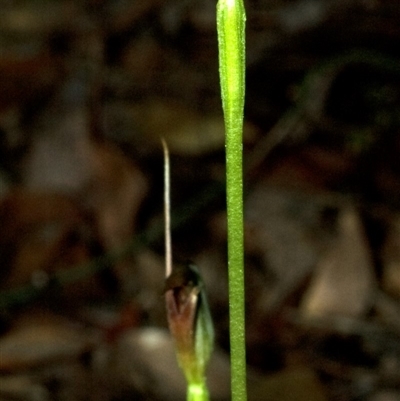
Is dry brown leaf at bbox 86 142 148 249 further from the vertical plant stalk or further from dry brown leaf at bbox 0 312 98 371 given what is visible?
the vertical plant stalk

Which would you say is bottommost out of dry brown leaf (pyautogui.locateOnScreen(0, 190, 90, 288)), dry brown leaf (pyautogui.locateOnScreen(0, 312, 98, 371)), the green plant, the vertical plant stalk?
dry brown leaf (pyautogui.locateOnScreen(0, 312, 98, 371))

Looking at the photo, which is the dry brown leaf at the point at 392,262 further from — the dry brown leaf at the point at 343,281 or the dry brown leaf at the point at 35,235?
the dry brown leaf at the point at 35,235

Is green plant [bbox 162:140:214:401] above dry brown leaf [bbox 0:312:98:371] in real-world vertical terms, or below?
above

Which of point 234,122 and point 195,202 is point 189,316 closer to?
point 234,122

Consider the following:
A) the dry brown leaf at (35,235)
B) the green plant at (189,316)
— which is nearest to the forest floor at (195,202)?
the dry brown leaf at (35,235)

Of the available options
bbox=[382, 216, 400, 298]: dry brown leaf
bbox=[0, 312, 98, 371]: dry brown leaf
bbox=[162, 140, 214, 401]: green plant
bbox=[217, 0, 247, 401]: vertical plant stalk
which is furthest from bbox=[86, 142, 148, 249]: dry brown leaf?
bbox=[217, 0, 247, 401]: vertical plant stalk

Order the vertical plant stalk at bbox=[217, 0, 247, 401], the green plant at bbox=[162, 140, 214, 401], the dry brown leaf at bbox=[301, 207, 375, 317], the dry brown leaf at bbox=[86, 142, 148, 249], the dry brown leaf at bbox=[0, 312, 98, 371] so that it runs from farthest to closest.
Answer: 1. the dry brown leaf at bbox=[86, 142, 148, 249]
2. the dry brown leaf at bbox=[301, 207, 375, 317]
3. the dry brown leaf at bbox=[0, 312, 98, 371]
4. the green plant at bbox=[162, 140, 214, 401]
5. the vertical plant stalk at bbox=[217, 0, 247, 401]
